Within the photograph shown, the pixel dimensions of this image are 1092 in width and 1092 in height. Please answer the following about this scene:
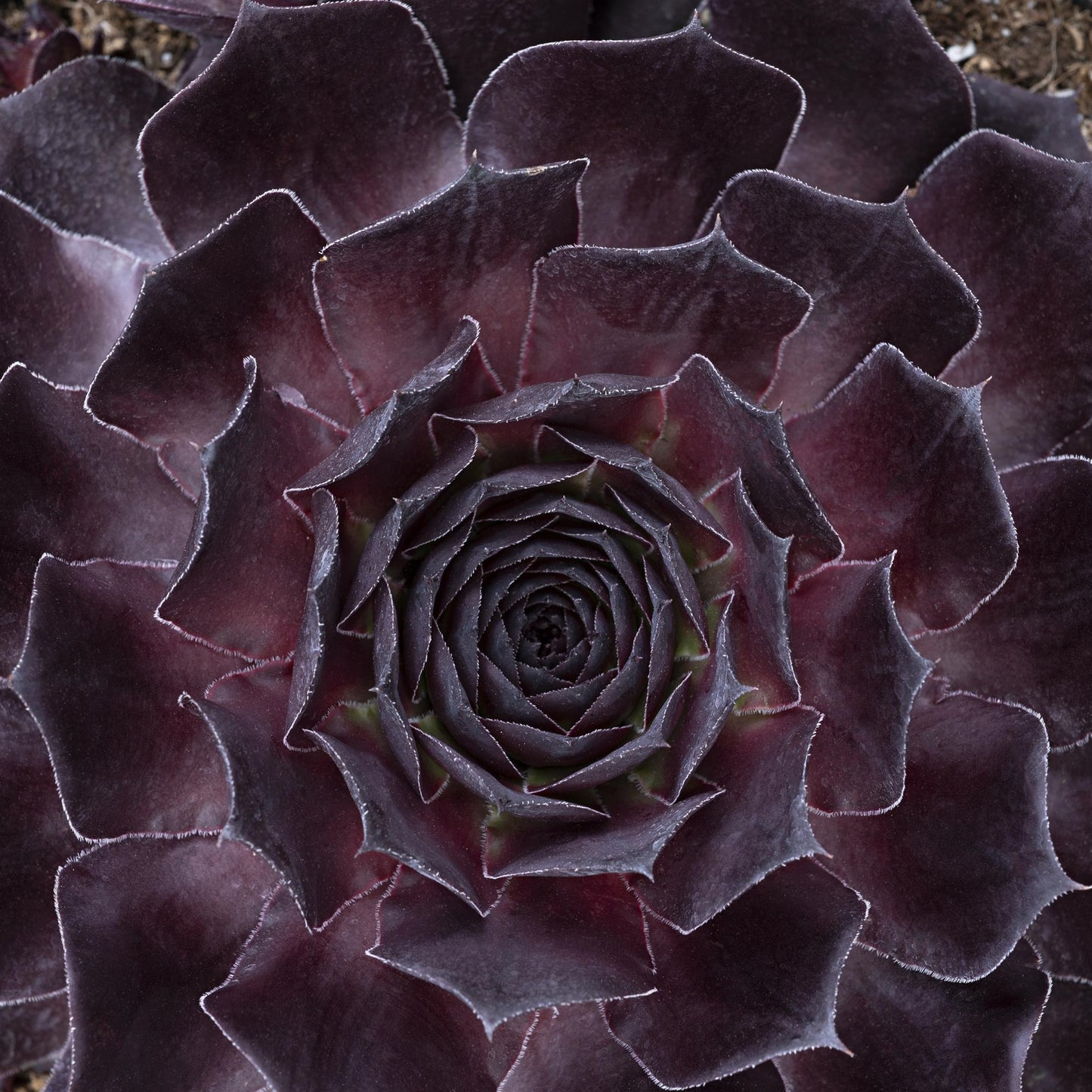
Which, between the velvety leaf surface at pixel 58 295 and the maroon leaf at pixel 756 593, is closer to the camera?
the maroon leaf at pixel 756 593

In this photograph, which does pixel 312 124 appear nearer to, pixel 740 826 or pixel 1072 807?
pixel 740 826

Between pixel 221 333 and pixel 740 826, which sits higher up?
pixel 221 333

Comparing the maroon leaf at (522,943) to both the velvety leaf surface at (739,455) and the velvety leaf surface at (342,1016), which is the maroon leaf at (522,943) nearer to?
the velvety leaf surface at (342,1016)

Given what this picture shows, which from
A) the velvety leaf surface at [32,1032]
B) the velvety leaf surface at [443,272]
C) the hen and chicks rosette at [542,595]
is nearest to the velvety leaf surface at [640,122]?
the hen and chicks rosette at [542,595]

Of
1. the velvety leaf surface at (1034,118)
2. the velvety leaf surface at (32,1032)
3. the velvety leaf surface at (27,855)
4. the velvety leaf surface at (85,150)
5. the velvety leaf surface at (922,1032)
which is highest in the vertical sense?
the velvety leaf surface at (1034,118)

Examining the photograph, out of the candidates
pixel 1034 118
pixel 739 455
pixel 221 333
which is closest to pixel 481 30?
pixel 221 333

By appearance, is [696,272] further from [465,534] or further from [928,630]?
[928,630]

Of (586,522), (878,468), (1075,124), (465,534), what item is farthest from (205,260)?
(1075,124)
